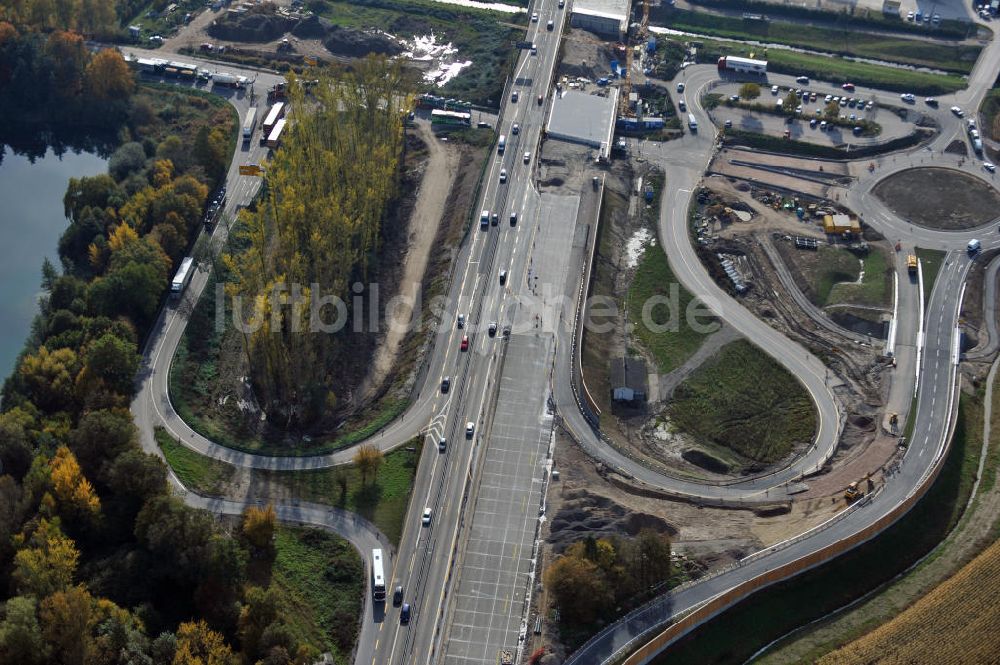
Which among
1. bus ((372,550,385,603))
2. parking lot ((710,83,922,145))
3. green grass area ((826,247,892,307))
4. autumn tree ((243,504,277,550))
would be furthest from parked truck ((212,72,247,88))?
green grass area ((826,247,892,307))

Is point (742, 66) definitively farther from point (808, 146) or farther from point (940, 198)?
point (940, 198)

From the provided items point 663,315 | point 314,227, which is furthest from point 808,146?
point 314,227

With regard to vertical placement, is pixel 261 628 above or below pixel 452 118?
below

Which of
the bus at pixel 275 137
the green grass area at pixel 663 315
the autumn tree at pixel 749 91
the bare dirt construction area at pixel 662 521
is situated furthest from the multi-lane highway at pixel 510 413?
the autumn tree at pixel 749 91

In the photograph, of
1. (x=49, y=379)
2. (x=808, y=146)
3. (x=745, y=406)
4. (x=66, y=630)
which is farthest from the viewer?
(x=808, y=146)

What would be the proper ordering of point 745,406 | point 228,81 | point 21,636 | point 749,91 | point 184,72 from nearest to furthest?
point 21,636 → point 745,406 → point 749,91 → point 228,81 → point 184,72

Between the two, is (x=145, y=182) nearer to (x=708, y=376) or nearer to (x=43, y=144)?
(x=43, y=144)
